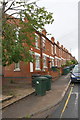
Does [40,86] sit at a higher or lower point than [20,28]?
lower

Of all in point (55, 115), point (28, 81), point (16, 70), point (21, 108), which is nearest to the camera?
point (55, 115)

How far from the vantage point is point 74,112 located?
20.6 ft

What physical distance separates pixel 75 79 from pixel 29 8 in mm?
8590

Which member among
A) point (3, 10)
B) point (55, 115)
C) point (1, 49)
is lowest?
point (55, 115)

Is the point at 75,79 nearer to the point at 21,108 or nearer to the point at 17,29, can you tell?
the point at 17,29

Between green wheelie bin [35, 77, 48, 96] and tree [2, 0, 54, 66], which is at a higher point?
tree [2, 0, 54, 66]

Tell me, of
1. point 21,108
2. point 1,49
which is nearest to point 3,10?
point 1,49

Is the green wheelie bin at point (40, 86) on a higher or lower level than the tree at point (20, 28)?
lower

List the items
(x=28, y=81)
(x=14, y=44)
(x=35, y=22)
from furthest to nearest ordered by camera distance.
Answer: (x=28, y=81), (x=35, y=22), (x=14, y=44)

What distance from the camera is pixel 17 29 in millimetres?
9422

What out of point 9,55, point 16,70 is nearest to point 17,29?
point 9,55

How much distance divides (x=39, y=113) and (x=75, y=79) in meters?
9.54

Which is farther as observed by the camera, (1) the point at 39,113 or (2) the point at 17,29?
(2) the point at 17,29

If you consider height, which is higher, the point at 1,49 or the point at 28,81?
the point at 1,49
